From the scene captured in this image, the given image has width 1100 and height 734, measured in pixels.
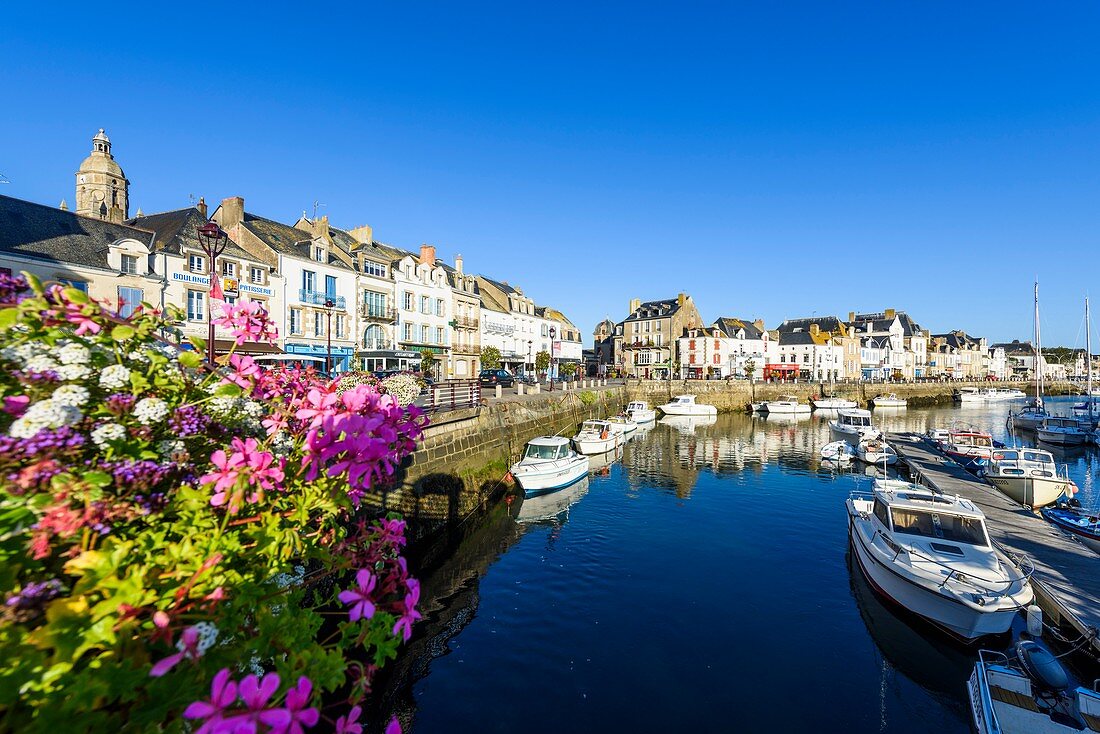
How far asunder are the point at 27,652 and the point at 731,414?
6586 cm

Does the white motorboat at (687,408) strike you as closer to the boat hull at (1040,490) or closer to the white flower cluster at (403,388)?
the boat hull at (1040,490)

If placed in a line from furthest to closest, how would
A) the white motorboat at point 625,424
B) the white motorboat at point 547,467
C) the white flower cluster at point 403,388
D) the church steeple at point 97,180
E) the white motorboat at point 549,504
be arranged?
the church steeple at point 97,180 < the white motorboat at point 625,424 < the white motorboat at point 547,467 < the white motorboat at point 549,504 < the white flower cluster at point 403,388

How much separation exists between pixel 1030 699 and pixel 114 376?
1275 centimetres

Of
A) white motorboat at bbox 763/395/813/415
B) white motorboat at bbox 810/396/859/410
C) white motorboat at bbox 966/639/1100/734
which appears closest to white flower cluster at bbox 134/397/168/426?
white motorboat at bbox 966/639/1100/734

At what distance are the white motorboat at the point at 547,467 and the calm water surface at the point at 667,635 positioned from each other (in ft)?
3.70

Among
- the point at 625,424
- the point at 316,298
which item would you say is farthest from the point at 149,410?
the point at 625,424

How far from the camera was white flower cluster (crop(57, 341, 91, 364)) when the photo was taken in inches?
90.7

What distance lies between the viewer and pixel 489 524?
62.1ft

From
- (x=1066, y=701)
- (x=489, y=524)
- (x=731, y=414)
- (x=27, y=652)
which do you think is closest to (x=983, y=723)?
(x=1066, y=701)

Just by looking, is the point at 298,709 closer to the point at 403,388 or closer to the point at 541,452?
the point at 403,388

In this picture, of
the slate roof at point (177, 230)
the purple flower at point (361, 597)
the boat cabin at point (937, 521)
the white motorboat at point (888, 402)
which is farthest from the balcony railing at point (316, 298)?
the white motorboat at point (888, 402)

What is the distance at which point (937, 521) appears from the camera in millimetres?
13586

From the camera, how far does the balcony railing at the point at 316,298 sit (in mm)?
33125

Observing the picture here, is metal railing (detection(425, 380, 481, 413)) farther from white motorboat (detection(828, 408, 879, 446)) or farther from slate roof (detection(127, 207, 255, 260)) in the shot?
white motorboat (detection(828, 408, 879, 446))
